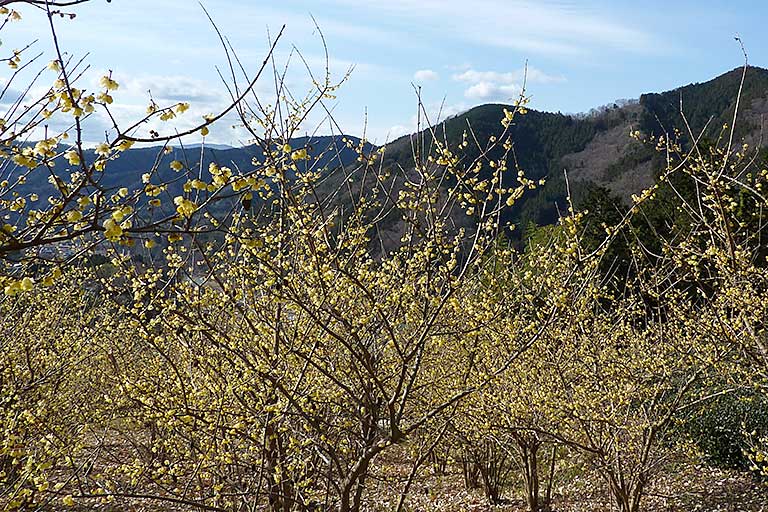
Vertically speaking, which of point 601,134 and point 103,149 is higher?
point 601,134

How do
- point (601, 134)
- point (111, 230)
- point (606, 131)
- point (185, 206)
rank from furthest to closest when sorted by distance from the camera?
point (606, 131) < point (601, 134) < point (185, 206) < point (111, 230)

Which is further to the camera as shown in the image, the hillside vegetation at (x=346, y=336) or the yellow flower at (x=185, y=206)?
the hillside vegetation at (x=346, y=336)

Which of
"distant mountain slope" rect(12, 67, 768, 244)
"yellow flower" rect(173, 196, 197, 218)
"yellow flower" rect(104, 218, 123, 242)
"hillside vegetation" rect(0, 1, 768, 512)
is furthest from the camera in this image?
"distant mountain slope" rect(12, 67, 768, 244)

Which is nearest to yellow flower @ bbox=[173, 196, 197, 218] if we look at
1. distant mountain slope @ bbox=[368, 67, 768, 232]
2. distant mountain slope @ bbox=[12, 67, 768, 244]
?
distant mountain slope @ bbox=[12, 67, 768, 244]

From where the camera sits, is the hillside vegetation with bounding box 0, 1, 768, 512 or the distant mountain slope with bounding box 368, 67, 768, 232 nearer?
the hillside vegetation with bounding box 0, 1, 768, 512

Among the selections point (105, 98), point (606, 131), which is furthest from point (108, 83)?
point (606, 131)

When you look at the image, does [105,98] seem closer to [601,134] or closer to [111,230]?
[111,230]

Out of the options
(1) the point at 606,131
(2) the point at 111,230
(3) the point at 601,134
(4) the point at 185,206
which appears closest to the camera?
(2) the point at 111,230

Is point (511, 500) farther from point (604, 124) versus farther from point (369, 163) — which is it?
point (604, 124)

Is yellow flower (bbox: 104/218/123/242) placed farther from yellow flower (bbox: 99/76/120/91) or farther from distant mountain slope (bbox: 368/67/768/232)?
distant mountain slope (bbox: 368/67/768/232)

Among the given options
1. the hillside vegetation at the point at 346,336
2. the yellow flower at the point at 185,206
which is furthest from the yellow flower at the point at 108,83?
the yellow flower at the point at 185,206

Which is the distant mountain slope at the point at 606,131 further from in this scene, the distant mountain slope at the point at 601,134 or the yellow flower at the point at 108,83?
the yellow flower at the point at 108,83

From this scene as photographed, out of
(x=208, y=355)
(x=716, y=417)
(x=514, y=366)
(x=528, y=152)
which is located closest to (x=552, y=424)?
(x=514, y=366)

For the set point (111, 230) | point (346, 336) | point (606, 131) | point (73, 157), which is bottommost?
point (346, 336)
